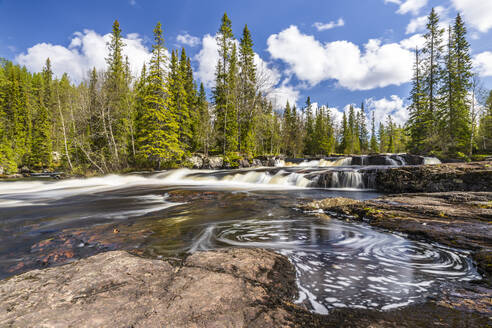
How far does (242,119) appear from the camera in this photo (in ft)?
86.0

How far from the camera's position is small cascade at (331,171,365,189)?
10406 millimetres

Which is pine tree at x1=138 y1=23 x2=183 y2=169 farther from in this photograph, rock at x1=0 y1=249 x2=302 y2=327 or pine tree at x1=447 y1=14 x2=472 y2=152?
pine tree at x1=447 y1=14 x2=472 y2=152

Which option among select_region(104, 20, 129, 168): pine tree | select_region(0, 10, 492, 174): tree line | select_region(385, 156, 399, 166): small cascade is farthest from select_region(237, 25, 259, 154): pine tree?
select_region(385, 156, 399, 166): small cascade

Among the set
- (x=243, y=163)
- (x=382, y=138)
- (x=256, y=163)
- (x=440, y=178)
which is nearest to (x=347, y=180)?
(x=440, y=178)

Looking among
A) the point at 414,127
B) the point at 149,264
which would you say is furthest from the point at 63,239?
the point at 414,127

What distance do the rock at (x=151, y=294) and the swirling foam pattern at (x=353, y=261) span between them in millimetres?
371

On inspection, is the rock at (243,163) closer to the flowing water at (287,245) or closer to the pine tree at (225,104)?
the pine tree at (225,104)

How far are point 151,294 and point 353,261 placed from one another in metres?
2.26

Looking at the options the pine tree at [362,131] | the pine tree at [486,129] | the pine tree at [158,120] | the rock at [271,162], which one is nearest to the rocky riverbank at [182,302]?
the pine tree at [158,120]

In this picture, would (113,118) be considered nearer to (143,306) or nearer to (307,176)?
(307,176)

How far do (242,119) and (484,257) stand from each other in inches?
989

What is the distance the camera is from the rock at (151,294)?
1.16m

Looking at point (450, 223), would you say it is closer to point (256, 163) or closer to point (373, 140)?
point (256, 163)

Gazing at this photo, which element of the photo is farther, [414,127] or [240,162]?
[414,127]
